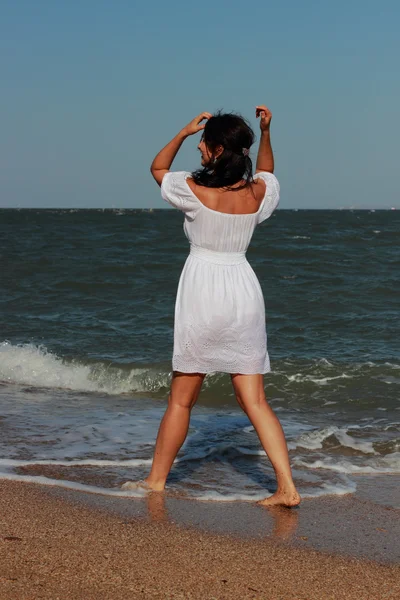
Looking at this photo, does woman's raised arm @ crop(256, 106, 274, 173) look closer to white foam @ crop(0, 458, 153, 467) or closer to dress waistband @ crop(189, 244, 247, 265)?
dress waistband @ crop(189, 244, 247, 265)

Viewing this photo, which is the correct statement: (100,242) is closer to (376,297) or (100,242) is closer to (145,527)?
(376,297)

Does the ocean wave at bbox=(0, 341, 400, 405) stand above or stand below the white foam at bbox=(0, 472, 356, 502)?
below

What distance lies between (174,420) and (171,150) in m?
1.24

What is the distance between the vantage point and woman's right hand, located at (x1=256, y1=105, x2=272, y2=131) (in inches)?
151

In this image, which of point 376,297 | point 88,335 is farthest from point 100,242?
point 88,335

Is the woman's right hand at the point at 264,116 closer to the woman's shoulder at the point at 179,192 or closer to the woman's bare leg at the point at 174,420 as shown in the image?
the woman's shoulder at the point at 179,192

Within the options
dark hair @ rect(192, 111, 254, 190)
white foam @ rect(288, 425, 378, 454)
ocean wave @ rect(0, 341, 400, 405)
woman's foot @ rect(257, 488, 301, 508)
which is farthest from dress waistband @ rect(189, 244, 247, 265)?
ocean wave @ rect(0, 341, 400, 405)

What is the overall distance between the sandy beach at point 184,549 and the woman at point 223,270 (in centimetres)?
40

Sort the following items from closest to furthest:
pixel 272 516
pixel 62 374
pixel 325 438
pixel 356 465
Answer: pixel 272 516 < pixel 356 465 < pixel 325 438 < pixel 62 374

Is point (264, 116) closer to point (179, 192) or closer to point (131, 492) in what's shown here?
point (179, 192)

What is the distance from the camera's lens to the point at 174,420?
3.95 meters

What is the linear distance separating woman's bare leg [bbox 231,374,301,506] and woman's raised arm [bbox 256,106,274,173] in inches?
38.8

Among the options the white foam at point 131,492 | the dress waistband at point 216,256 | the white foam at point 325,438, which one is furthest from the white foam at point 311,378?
the dress waistband at point 216,256

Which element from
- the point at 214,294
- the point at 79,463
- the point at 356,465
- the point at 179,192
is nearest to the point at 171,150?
the point at 179,192
